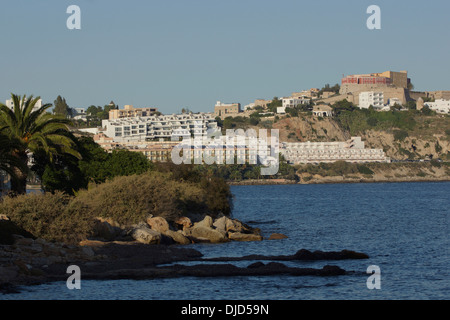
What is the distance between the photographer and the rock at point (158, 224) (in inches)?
1437

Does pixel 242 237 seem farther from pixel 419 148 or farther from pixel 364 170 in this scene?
pixel 419 148

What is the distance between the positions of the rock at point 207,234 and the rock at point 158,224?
1937mm

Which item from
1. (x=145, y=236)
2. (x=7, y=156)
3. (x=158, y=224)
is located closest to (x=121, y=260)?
(x=145, y=236)

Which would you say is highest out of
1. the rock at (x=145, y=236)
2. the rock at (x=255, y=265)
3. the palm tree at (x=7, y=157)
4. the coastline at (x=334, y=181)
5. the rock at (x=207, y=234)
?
the palm tree at (x=7, y=157)

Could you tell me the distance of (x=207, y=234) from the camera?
37.9 metres

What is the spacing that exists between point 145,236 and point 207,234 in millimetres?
5398

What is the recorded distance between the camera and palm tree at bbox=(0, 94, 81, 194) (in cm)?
3534

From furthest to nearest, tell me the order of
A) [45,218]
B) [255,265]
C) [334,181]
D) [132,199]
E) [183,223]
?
1. [334,181]
2. [183,223]
3. [132,199]
4. [45,218]
5. [255,265]

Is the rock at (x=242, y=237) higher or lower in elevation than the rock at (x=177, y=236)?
lower

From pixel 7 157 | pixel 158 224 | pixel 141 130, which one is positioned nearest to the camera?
pixel 7 157

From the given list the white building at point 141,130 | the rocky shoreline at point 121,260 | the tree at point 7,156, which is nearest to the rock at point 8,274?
the rocky shoreline at point 121,260

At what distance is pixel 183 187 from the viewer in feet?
154

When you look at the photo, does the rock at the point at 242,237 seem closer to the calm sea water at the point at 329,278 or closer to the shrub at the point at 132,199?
the calm sea water at the point at 329,278
